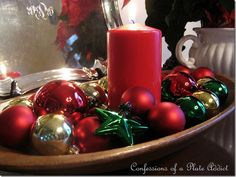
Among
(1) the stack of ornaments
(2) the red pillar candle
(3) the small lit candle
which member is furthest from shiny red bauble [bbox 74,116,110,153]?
(3) the small lit candle

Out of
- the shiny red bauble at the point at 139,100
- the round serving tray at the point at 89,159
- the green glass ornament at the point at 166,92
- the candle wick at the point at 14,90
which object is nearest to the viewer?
the round serving tray at the point at 89,159

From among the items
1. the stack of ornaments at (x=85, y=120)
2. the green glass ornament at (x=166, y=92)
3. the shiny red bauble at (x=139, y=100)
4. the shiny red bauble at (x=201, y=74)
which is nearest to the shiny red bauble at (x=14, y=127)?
the stack of ornaments at (x=85, y=120)

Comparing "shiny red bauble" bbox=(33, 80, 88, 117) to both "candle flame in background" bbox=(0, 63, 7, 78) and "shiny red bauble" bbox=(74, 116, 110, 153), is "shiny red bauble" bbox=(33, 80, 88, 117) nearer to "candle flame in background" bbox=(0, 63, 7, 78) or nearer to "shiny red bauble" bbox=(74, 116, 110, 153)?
"shiny red bauble" bbox=(74, 116, 110, 153)

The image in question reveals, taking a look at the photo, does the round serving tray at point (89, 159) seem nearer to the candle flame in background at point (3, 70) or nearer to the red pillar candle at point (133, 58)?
the red pillar candle at point (133, 58)

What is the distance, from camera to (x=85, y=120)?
32cm

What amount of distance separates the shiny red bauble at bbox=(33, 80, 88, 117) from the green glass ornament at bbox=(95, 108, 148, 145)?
0.12 ft

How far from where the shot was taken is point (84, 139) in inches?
11.9

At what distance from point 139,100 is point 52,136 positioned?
0.36 ft

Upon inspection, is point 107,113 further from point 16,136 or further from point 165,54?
point 165,54

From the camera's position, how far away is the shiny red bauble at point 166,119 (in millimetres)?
324

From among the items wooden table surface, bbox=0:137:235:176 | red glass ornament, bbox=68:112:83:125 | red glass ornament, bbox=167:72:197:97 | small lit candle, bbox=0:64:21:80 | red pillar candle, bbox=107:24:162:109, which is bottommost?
wooden table surface, bbox=0:137:235:176

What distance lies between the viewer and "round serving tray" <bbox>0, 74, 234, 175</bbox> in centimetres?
25

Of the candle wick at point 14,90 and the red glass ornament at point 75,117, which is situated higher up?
the red glass ornament at point 75,117

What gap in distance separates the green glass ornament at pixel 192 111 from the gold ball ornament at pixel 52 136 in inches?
5.7
